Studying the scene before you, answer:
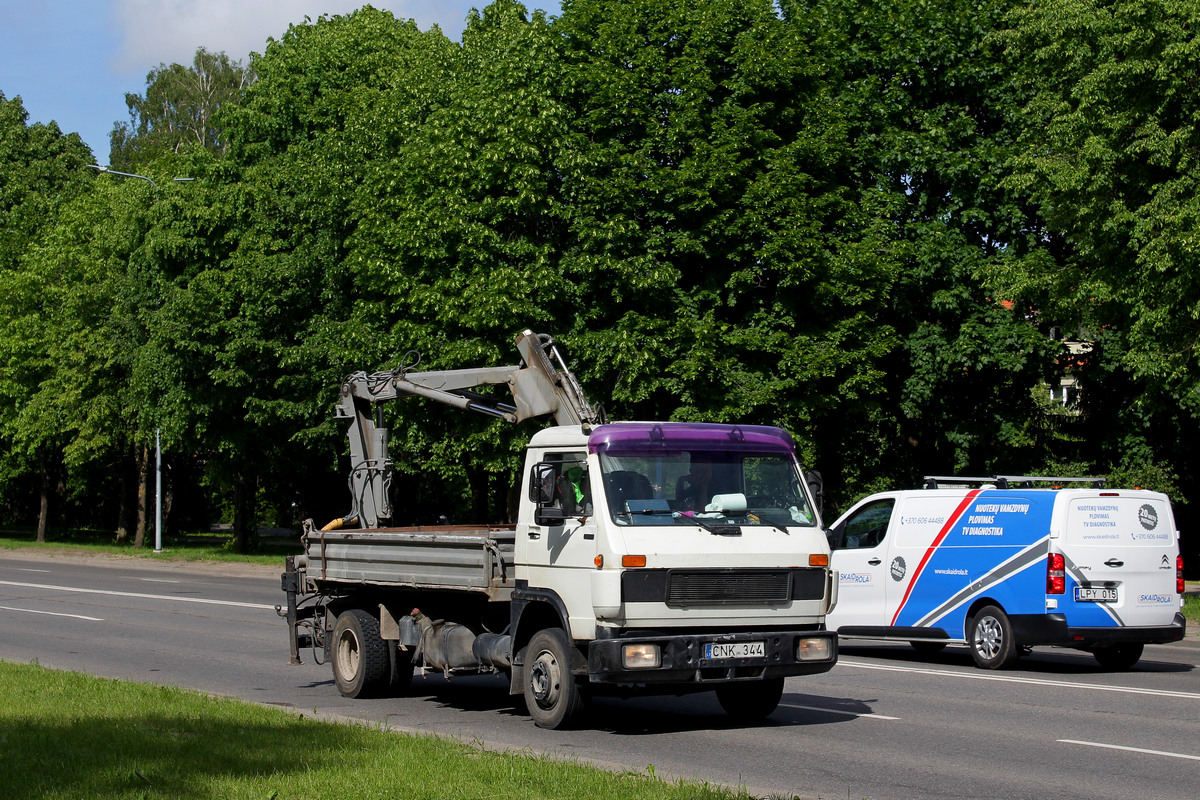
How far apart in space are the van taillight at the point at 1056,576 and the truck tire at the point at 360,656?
704 cm

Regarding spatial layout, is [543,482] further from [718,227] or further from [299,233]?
[299,233]

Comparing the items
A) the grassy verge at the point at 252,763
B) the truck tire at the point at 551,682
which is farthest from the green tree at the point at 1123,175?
the grassy verge at the point at 252,763

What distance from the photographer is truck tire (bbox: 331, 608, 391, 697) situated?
12023mm

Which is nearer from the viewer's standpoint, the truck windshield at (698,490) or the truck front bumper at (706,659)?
the truck front bumper at (706,659)

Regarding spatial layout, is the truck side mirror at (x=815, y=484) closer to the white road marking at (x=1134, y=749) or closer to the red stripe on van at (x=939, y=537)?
the white road marking at (x=1134, y=749)

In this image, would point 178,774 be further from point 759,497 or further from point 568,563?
point 759,497

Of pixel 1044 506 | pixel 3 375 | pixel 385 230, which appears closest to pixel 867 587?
pixel 1044 506

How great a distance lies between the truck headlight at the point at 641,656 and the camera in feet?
30.0

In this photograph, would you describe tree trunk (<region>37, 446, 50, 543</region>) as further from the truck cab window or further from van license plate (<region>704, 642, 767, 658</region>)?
van license plate (<region>704, 642, 767, 658</region>)

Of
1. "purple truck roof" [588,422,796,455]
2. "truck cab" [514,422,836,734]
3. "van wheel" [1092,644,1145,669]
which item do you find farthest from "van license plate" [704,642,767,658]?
"van wheel" [1092,644,1145,669]

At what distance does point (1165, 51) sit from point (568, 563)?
16.2 meters

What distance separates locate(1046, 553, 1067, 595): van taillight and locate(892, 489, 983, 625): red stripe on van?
127cm

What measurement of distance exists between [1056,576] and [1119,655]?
1.76 metres

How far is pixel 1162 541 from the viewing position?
1439 centimetres
